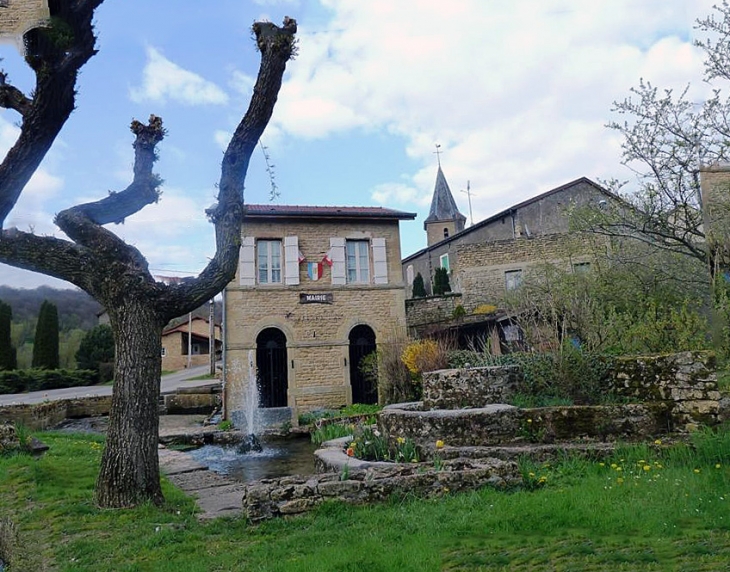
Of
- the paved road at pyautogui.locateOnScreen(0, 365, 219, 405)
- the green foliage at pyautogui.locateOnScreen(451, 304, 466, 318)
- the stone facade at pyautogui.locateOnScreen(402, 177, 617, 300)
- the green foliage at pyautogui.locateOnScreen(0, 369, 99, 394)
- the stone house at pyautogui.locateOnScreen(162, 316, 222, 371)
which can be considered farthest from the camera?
the stone house at pyautogui.locateOnScreen(162, 316, 222, 371)

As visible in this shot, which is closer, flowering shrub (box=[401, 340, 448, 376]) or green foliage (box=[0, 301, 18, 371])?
flowering shrub (box=[401, 340, 448, 376])

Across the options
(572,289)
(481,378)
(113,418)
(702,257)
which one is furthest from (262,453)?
(702,257)

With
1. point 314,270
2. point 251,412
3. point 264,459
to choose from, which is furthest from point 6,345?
point 264,459

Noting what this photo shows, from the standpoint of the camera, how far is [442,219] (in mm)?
42531

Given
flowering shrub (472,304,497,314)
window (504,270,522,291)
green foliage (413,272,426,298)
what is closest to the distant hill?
green foliage (413,272,426,298)

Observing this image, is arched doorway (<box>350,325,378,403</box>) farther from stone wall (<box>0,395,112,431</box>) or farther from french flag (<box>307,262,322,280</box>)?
stone wall (<box>0,395,112,431</box>)

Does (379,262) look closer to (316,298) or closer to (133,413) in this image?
(316,298)

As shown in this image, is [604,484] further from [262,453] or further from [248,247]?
[248,247]

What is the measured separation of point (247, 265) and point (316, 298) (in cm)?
259

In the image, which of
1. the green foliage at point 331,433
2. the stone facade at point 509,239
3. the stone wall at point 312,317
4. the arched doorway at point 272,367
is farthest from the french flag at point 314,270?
the green foliage at point 331,433

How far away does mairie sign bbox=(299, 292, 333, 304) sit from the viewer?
60.5 feet

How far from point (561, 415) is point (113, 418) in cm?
570

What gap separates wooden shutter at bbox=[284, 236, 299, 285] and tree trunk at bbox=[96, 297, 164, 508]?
12502mm

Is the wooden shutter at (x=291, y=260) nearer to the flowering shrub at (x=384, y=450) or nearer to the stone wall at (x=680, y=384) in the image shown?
the flowering shrub at (x=384, y=450)
